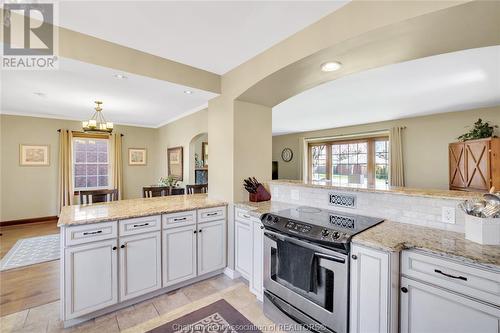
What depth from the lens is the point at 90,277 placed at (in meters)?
1.95

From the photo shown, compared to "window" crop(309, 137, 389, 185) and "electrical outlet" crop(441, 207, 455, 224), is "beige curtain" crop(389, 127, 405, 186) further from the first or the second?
"electrical outlet" crop(441, 207, 455, 224)

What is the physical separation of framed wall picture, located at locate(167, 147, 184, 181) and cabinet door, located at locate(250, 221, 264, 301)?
133 inches

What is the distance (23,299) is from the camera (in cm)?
229

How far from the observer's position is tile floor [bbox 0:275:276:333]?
1.92 meters

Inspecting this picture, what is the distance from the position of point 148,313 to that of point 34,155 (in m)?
5.14

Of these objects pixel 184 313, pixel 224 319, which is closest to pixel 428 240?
pixel 224 319

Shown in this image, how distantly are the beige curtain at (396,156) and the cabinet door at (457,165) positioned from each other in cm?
99

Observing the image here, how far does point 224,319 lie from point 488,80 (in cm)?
441

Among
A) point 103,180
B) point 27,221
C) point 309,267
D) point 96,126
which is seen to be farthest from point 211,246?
point 27,221

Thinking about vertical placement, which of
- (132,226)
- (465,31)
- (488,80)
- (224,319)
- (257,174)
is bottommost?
(224,319)

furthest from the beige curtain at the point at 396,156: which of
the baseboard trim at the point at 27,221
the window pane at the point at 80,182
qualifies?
the baseboard trim at the point at 27,221

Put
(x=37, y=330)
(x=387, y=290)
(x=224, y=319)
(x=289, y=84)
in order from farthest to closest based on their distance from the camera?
(x=289, y=84) < (x=224, y=319) < (x=37, y=330) < (x=387, y=290)

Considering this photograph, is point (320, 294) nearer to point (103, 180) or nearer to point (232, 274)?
point (232, 274)

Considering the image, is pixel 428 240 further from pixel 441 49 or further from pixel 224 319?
pixel 224 319
